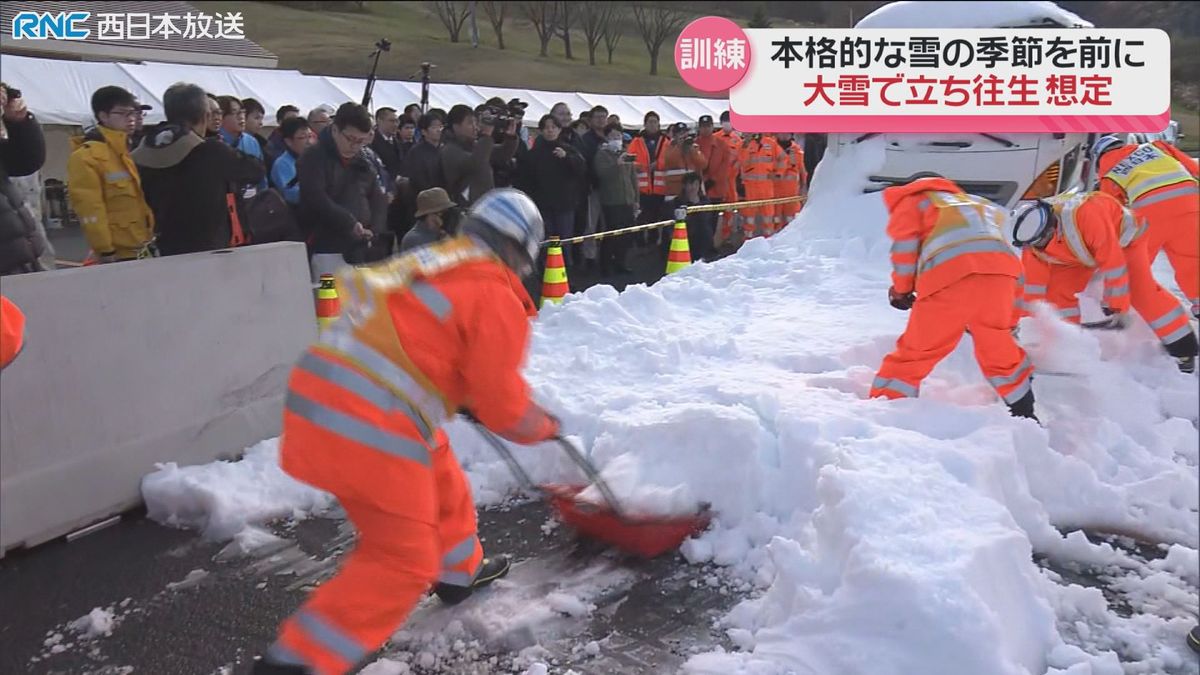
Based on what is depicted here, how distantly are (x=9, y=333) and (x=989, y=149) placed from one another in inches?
318

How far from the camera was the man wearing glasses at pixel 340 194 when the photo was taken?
5.66 m

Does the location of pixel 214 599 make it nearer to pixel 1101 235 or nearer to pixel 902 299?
pixel 902 299

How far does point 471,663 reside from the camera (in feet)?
9.56

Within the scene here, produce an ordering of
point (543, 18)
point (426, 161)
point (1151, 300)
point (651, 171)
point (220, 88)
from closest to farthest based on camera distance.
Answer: point (1151, 300), point (426, 161), point (543, 18), point (651, 171), point (220, 88)

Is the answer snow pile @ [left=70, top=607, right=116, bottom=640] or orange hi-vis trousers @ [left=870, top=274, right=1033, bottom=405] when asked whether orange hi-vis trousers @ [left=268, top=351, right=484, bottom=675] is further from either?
orange hi-vis trousers @ [left=870, top=274, right=1033, bottom=405]

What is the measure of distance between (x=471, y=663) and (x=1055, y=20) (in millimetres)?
7496

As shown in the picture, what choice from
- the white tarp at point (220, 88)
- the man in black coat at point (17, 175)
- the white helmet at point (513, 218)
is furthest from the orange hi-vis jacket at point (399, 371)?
the white tarp at point (220, 88)

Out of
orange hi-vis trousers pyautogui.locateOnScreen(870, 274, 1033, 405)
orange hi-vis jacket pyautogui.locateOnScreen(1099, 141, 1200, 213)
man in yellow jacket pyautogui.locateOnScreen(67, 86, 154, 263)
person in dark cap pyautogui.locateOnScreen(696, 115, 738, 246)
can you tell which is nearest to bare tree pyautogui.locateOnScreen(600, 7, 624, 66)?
person in dark cap pyautogui.locateOnScreen(696, 115, 738, 246)

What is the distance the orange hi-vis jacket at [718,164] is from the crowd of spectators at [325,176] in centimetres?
3

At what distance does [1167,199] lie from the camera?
5.86m

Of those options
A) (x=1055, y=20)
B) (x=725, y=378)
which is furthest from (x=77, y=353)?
(x=1055, y=20)

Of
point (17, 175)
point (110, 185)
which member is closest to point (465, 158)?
point (110, 185)

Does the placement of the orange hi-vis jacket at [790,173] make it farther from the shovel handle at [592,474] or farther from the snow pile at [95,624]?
the snow pile at [95,624]

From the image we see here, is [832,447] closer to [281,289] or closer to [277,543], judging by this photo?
[277,543]
